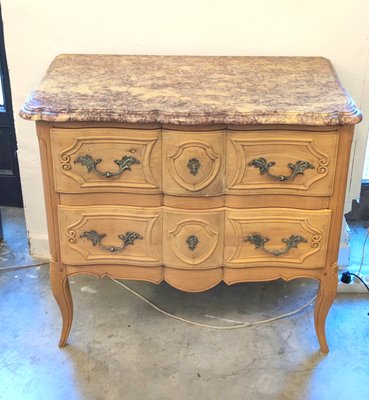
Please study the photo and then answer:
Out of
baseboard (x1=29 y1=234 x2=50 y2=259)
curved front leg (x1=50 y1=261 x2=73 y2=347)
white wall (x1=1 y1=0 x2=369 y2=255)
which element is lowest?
baseboard (x1=29 y1=234 x2=50 y2=259)

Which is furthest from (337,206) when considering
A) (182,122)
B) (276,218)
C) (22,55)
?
(22,55)

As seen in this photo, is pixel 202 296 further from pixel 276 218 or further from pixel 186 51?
A: pixel 186 51

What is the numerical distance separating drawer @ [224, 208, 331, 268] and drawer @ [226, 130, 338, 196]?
0.07 metres

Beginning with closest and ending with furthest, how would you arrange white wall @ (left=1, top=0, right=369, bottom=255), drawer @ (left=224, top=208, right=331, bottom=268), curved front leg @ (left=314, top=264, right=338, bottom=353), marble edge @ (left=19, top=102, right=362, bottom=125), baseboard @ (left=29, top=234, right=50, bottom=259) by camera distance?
marble edge @ (left=19, top=102, right=362, bottom=125)
drawer @ (left=224, top=208, right=331, bottom=268)
curved front leg @ (left=314, top=264, right=338, bottom=353)
white wall @ (left=1, top=0, right=369, bottom=255)
baseboard @ (left=29, top=234, right=50, bottom=259)

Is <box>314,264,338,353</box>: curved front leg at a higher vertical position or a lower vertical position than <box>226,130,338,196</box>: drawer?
lower

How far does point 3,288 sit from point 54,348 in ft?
1.32

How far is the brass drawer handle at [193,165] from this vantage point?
1.58 metres

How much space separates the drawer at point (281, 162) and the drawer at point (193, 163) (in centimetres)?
3

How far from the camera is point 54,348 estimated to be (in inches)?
76.6

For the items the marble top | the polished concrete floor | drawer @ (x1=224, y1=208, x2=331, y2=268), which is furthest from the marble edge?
the polished concrete floor

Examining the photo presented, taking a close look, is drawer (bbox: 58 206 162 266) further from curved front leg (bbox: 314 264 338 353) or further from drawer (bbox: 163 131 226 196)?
curved front leg (bbox: 314 264 338 353)

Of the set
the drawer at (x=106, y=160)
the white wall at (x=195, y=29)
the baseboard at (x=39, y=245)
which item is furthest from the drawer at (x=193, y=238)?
the baseboard at (x=39, y=245)

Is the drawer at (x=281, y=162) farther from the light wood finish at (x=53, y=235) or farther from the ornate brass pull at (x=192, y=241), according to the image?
the light wood finish at (x=53, y=235)

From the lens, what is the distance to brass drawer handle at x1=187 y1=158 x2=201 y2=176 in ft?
5.19
